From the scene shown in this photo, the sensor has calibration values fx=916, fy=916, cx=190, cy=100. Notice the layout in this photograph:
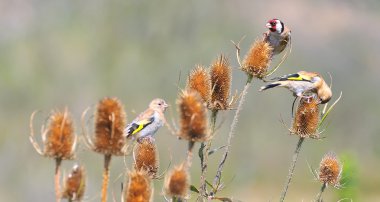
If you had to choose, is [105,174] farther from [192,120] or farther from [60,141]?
[192,120]

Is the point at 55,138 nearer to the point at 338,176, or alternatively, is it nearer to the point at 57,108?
the point at 57,108

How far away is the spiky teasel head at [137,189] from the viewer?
14.6 feet

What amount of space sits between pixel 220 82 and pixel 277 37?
103 cm

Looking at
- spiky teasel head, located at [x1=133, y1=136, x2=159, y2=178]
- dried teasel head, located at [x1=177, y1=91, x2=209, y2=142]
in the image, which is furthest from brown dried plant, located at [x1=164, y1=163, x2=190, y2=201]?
spiky teasel head, located at [x1=133, y1=136, x2=159, y2=178]

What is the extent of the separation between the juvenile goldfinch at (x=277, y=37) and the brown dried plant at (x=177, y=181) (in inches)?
97.0

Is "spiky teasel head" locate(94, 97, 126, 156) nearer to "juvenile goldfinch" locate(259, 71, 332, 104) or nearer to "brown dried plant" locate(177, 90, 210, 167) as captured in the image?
"brown dried plant" locate(177, 90, 210, 167)

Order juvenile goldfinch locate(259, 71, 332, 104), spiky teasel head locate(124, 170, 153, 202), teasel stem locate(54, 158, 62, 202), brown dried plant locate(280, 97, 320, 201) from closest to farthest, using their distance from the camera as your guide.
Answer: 1. teasel stem locate(54, 158, 62, 202)
2. spiky teasel head locate(124, 170, 153, 202)
3. brown dried plant locate(280, 97, 320, 201)
4. juvenile goldfinch locate(259, 71, 332, 104)

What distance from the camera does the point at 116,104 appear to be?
184 inches

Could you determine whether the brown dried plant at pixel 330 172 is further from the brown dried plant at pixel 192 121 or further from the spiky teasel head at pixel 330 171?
the brown dried plant at pixel 192 121

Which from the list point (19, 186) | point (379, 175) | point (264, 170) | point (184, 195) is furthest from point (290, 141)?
point (184, 195)

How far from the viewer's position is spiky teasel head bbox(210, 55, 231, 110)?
6199mm

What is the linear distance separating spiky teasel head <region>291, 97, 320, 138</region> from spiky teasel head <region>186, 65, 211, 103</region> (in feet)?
3.12

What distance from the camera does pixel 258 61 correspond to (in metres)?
6.35

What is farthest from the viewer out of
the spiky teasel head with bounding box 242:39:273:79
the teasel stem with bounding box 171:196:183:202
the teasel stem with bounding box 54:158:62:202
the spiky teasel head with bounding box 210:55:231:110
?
the spiky teasel head with bounding box 242:39:273:79
